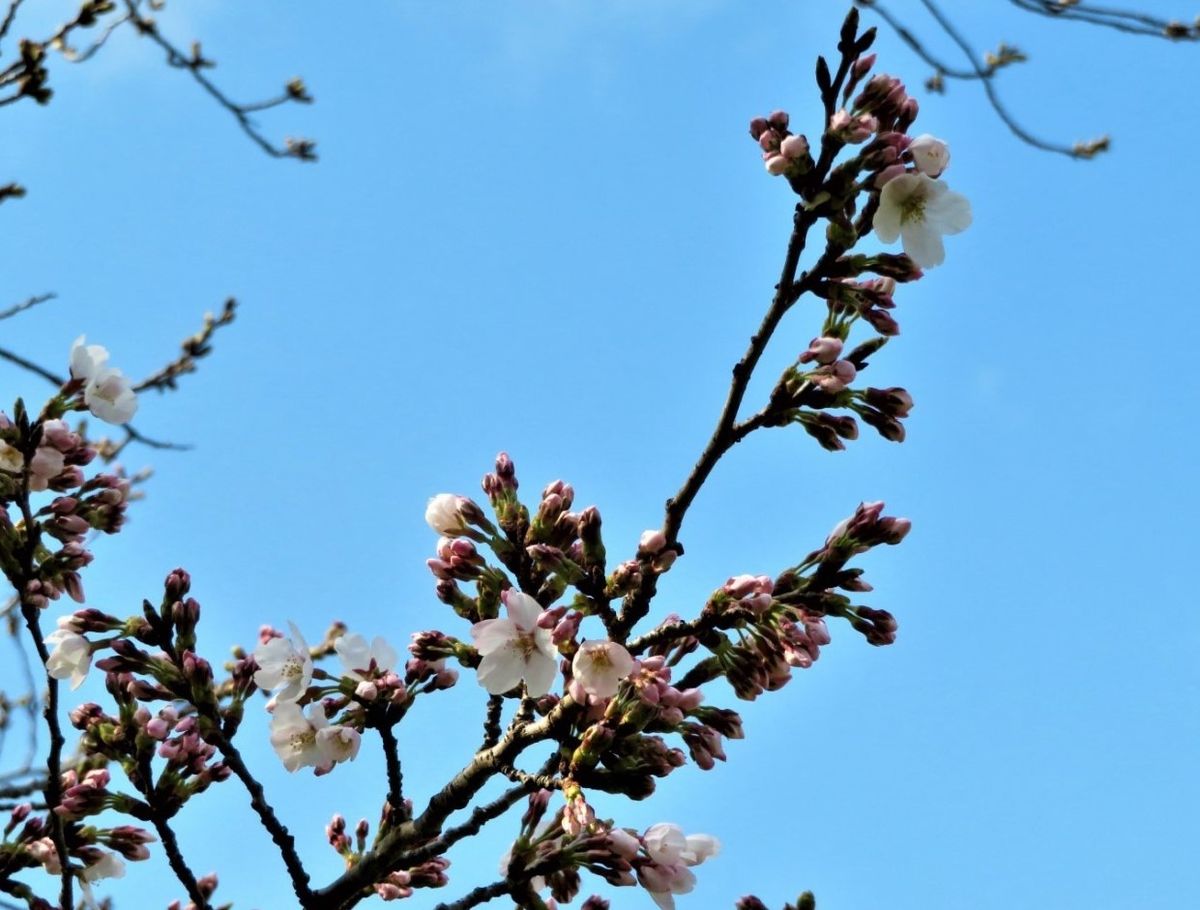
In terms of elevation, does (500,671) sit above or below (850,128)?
below

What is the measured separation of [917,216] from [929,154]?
0.16 metres

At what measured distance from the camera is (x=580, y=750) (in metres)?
2.75

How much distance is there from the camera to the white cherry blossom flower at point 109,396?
4018 millimetres

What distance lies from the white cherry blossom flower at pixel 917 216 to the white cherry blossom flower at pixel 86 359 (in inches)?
109

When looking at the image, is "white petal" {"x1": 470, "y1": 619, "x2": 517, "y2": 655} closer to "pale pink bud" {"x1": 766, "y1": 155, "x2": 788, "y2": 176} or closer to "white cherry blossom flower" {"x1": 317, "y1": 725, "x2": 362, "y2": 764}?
"white cherry blossom flower" {"x1": 317, "y1": 725, "x2": 362, "y2": 764}

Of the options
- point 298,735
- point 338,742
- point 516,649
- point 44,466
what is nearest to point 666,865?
point 516,649

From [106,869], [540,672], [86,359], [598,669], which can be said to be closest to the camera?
[598,669]

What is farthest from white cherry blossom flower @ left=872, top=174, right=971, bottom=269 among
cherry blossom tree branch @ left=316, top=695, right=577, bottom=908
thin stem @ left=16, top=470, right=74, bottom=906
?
thin stem @ left=16, top=470, right=74, bottom=906

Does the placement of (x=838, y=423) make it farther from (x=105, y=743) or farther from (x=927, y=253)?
(x=105, y=743)

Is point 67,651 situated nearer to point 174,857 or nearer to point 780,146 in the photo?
point 174,857

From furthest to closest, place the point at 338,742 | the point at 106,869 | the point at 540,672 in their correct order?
the point at 106,869
the point at 338,742
the point at 540,672

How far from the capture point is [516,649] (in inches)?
113

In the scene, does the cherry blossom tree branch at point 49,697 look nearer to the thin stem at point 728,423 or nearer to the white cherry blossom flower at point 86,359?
the white cherry blossom flower at point 86,359

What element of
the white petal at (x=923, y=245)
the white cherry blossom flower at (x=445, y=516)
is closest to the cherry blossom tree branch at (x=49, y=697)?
the white cherry blossom flower at (x=445, y=516)
